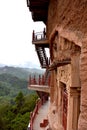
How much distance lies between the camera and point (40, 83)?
19234 millimetres

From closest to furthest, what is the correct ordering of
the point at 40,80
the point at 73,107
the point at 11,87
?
the point at 73,107 < the point at 40,80 < the point at 11,87

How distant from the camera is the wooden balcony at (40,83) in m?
18.7

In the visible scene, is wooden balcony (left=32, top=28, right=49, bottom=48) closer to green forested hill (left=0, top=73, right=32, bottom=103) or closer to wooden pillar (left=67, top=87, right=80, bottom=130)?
wooden pillar (left=67, top=87, right=80, bottom=130)

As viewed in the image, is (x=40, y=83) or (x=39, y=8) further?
(x=40, y=83)

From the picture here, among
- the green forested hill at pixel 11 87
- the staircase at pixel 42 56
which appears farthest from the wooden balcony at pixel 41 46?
the green forested hill at pixel 11 87

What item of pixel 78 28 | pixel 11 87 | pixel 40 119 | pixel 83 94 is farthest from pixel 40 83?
pixel 11 87

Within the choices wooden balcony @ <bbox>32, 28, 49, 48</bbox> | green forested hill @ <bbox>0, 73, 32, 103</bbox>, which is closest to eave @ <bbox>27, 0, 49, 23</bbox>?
wooden balcony @ <bbox>32, 28, 49, 48</bbox>

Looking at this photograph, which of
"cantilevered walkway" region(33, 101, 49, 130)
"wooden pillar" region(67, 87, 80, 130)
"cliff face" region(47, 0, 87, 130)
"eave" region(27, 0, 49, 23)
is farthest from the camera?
"cantilevered walkway" region(33, 101, 49, 130)

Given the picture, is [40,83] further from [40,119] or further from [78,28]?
[78,28]

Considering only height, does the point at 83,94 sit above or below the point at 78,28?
below

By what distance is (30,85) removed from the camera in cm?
1989

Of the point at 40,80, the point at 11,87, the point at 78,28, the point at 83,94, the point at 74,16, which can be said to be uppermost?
the point at 74,16

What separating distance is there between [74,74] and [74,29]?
121cm

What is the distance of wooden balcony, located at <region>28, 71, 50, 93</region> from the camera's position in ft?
61.3
